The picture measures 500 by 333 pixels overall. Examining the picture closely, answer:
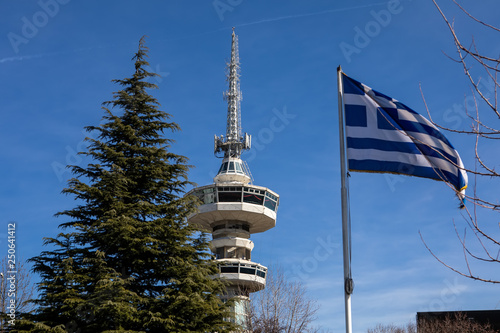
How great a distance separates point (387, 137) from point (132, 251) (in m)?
13.9

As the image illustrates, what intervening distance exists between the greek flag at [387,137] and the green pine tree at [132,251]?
37.8 feet

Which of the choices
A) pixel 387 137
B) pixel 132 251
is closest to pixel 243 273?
pixel 132 251

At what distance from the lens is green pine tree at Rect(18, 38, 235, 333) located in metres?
23.1

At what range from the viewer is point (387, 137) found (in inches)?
607

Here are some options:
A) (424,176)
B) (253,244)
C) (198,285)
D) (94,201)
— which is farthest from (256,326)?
(253,244)

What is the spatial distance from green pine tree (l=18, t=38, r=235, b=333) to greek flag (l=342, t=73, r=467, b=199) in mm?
11534

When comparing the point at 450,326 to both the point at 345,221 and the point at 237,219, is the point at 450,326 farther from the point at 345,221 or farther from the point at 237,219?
the point at 345,221

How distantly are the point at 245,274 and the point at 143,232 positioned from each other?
5871 centimetres

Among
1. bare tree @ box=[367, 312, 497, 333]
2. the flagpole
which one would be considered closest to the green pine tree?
the flagpole

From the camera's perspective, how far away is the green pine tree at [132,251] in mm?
23109

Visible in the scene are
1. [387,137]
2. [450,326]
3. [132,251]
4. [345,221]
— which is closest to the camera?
[345,221]

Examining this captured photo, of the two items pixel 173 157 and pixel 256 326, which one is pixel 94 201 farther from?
pixel 256 326

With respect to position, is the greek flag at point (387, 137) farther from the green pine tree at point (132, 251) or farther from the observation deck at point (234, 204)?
the observation deck at point (234, 204)

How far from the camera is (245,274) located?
3248 inches
